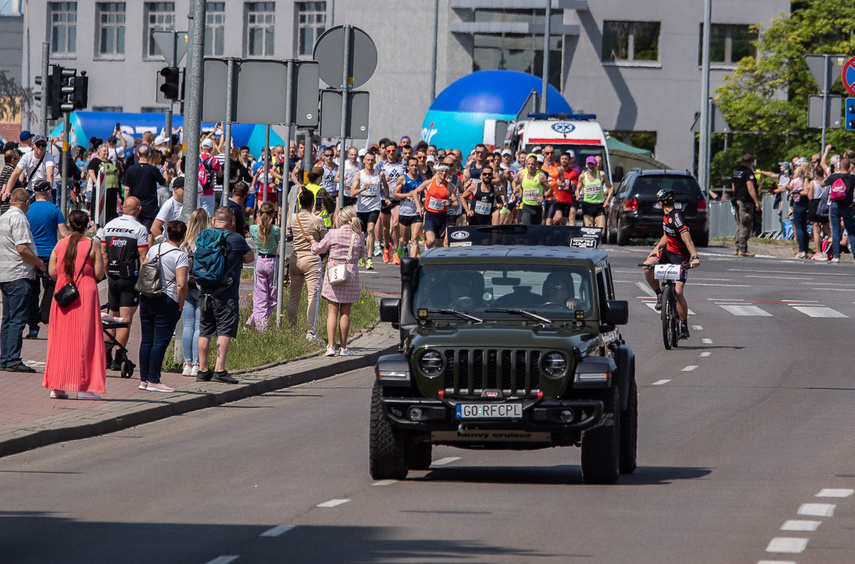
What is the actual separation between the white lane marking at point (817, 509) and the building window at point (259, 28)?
59.5m

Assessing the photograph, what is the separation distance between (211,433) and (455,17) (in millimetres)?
51739

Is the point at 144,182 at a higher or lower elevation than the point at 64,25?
lower

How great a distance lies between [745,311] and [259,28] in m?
46.3

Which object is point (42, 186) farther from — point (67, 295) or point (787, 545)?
point (787, 545)

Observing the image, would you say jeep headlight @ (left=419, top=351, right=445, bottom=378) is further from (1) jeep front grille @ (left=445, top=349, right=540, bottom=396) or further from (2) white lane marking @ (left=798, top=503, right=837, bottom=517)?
(2) white lane marking @ (left=798, top=503, right=837, bottom=517)

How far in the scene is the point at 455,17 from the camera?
6369cm

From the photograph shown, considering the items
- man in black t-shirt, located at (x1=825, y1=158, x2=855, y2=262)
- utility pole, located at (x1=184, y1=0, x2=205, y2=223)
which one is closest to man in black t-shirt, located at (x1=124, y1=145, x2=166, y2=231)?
utility pole, located at (x1=184, y1=0, x2=205, y2=223)

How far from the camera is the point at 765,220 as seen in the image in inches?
1689

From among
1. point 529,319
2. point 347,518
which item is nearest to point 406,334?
point 529,319

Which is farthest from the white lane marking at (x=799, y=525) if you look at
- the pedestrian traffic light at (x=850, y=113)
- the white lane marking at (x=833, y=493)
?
the pedestrian traffic light at (x=850, y=113)

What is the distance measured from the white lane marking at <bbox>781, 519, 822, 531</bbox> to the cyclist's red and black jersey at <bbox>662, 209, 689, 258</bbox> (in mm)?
11500

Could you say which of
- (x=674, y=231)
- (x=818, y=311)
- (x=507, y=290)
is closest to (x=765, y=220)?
(x=818, y=311)

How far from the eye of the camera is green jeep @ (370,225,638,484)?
10.3 meters

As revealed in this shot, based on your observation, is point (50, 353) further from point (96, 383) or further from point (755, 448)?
point (755, 448)
